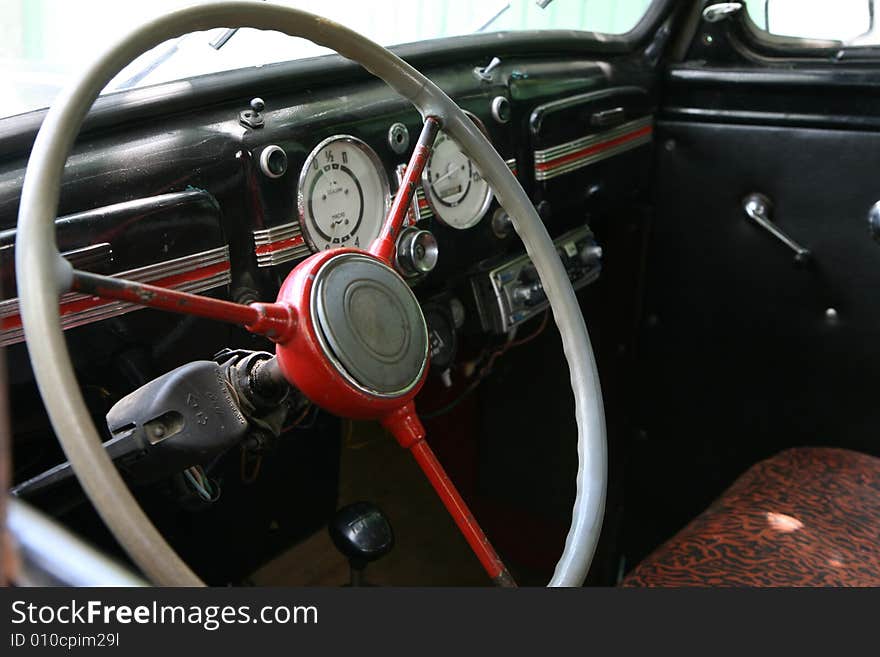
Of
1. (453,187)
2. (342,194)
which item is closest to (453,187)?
(453,187)

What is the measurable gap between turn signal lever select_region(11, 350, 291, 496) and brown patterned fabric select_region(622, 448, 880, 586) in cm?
74

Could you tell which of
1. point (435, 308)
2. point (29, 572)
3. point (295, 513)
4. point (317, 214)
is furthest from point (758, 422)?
point (29, 572)

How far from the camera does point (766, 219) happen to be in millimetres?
1974

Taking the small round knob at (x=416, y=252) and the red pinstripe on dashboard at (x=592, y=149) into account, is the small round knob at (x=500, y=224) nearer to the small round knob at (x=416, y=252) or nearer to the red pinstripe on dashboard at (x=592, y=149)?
the red pinstripe on dashboard at (x=592, y=149)

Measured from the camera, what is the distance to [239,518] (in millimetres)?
1908

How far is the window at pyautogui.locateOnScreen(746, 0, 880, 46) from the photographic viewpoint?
2.00 metres

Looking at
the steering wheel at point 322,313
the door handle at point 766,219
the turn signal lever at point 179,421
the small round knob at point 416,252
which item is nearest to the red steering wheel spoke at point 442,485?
the steering wheel at point 322,313

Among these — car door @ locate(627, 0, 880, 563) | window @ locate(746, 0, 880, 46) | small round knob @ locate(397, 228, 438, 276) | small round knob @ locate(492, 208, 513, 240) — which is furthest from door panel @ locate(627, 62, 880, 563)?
small round knob @ locate(397, 228, 438, 276)

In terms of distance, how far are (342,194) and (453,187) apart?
28cm

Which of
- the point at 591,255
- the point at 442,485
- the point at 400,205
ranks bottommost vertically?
the point at 591,255

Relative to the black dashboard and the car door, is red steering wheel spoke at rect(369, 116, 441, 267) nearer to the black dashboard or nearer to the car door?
the black dashboard

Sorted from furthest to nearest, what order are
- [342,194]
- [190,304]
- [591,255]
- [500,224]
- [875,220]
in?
[591,255]
[875,220]
[500,224]
[342,194]
[190,304]

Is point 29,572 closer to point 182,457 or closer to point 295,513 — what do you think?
point 182,457

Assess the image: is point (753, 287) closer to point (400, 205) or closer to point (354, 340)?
point (400, 205)
